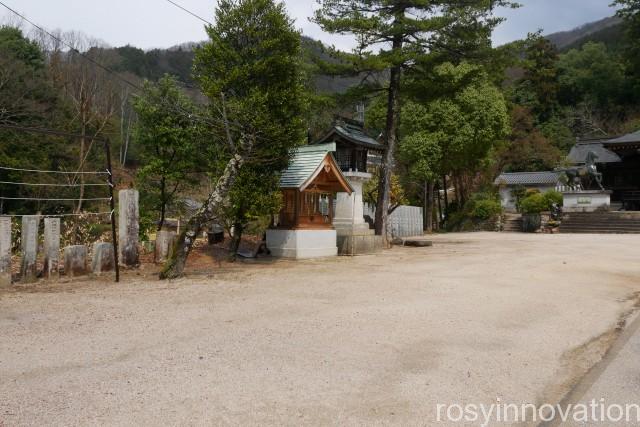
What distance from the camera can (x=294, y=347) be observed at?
5.02 m

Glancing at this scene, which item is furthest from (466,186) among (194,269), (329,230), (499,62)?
(194,269)

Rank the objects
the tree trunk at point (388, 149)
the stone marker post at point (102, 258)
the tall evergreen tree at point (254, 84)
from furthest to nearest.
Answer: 1. the tree trunk at point (388, 149)
2. the tall evergreen tree at point (254, 84)
3. the stone marker post at point (102, 258)

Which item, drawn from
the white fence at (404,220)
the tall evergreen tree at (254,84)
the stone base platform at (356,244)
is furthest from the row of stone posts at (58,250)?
the white fence at (404,220)

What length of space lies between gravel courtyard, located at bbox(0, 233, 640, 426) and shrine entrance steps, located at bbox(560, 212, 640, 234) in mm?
17936

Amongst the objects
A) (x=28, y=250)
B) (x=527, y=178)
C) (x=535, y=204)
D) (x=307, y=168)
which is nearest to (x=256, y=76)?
(x=307, y=168)

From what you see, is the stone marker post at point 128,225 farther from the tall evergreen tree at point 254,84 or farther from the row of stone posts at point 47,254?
the tall evergreen tree at point 254,84

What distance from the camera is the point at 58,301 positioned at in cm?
743

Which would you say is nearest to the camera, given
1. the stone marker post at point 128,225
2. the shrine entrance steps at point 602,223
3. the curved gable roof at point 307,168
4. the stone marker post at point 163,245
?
the stone marker post at point 128,225

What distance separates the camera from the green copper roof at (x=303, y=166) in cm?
1448

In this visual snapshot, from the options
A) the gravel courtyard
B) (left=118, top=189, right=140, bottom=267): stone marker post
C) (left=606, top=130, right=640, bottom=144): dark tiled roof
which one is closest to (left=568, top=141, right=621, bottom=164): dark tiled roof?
(left=606, top=130, right=640, bottom=144): dark tiled roof

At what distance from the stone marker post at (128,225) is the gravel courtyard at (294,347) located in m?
1.88

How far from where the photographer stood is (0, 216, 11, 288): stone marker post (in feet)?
28.8

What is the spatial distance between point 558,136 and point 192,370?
48.1m

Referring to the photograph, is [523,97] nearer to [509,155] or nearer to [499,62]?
[509,155]
